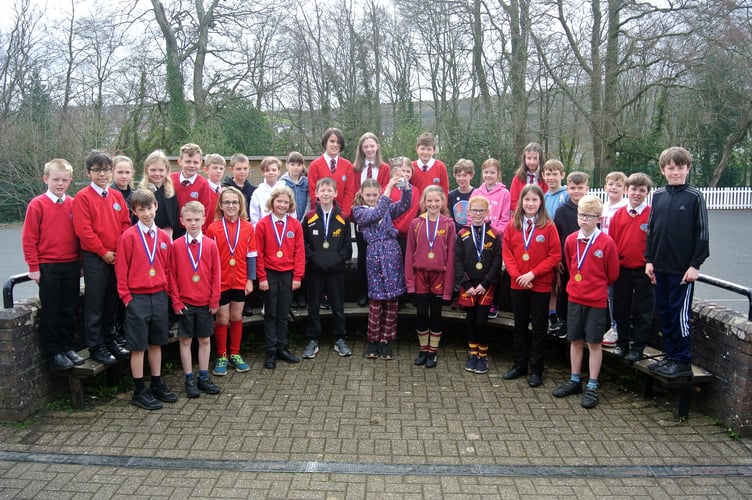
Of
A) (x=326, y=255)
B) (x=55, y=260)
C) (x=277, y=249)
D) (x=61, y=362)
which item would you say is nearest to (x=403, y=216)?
(x=326, y=255)

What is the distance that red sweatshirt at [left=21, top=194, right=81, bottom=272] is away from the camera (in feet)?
15.5

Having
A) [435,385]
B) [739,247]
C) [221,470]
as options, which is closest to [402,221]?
[435,385]

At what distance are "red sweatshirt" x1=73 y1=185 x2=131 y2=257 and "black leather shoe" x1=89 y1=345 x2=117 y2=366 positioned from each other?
82 centimetres

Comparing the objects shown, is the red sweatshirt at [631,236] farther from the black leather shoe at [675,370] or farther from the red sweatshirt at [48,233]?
the red sweatshirt at [48,233]

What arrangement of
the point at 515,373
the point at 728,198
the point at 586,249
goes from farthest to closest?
the point at 728,198
the point at 515,373
the point at 586,249

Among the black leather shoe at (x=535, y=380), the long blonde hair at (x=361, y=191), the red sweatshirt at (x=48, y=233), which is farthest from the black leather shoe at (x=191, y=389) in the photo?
the black leather shoe at (x=535, y=380)

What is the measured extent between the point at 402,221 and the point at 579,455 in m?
3.10

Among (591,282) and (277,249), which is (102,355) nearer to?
(277,249)

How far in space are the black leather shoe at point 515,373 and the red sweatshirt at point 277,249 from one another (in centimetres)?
223

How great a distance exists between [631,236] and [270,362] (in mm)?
3596

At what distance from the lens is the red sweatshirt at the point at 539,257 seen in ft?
17.4

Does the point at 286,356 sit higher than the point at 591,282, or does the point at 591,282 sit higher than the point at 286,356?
the point at 591,282

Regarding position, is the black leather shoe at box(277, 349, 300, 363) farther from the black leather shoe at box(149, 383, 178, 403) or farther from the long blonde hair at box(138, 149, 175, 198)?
the long blonde hair at box(138, 149, 175, 198)

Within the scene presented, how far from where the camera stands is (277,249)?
5.79 meters
